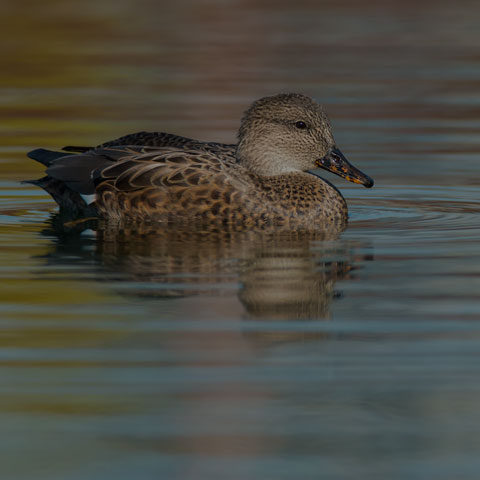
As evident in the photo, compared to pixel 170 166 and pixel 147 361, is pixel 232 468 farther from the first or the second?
pixel 170 166

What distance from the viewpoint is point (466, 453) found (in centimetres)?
506

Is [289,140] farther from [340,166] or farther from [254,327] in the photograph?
[254,327]

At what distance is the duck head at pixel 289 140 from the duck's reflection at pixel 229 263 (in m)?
0.80

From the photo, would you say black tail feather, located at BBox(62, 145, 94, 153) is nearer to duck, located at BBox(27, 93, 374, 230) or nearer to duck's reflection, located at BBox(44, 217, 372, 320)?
duck, located at BBox(27, 93, 374, 230)

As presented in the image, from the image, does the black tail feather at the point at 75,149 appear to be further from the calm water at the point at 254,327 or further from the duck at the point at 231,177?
the calm water at the point at 254,327

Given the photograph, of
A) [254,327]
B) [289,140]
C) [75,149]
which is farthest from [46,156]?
[254,327]

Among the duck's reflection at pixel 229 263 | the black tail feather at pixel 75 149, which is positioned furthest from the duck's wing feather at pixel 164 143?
the duck's reflection at pixel 229 263

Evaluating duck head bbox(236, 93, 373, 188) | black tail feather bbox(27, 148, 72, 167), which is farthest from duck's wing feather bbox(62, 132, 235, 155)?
duck head bbox(236, 93, 373, 188)

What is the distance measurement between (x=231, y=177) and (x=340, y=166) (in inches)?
32.0

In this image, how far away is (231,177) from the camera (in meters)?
10.2

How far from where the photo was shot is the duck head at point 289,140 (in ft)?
34.3

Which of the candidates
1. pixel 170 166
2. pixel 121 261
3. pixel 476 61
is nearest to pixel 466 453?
pixel 121 261

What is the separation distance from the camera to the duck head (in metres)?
10.5

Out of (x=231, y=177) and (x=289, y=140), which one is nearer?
(x=231, y=177)
